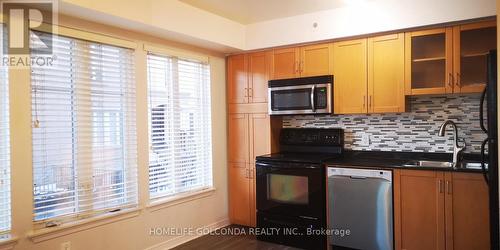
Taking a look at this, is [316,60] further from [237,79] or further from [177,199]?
[177,199]

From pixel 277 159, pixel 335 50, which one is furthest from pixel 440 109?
pixel 277 159

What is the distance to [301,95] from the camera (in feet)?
12.6

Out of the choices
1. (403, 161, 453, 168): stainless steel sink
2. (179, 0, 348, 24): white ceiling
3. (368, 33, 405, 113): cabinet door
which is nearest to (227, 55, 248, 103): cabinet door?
(179, 0, 348, 24): white ceiling

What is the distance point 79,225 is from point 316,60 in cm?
273

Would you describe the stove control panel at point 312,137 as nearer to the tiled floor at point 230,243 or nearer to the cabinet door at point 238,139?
the cabinet door at point 238,139

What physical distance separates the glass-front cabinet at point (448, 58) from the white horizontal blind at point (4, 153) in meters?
3.28

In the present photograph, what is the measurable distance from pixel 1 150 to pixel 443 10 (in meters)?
3.62

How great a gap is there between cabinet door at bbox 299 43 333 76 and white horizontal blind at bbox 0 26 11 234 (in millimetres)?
2690

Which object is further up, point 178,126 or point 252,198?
point 178,126

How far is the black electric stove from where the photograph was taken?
11.6ft

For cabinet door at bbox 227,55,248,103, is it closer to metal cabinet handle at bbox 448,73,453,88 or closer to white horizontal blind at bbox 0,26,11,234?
metal cabinet handle at bbox 448,73,453,88

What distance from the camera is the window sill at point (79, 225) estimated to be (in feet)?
8.52

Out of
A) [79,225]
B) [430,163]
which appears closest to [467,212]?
[430,163]

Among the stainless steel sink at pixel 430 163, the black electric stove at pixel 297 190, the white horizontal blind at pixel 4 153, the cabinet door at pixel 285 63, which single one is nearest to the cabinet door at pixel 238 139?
the black electric stove at pixel 297 190
